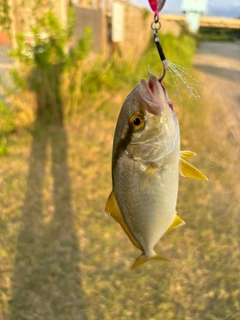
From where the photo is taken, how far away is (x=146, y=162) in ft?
3.79

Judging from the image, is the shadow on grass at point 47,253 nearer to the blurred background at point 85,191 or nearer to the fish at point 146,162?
the blurred background at point 85,191

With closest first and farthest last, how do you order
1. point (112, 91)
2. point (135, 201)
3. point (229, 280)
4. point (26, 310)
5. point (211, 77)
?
point (135, 201)
point (26, 310)
point (229, 280)
point (112, 91)
point (211, 77)

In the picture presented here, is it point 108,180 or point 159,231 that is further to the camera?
point 108,180

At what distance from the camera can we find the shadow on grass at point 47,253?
258cm

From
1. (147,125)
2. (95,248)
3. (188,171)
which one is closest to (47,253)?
(95,248)

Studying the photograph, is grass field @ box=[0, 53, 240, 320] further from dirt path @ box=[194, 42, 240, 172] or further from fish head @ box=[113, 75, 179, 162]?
fish head @ box=[113, 75, 179, 162]

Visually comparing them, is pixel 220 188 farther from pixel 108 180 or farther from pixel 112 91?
pixel 112 91

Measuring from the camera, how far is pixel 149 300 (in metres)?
2.60

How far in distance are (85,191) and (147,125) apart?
308cm

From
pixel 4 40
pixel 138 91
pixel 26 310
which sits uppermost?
pixel 4 40

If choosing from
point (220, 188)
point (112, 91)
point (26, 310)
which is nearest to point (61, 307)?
point (26, 310)

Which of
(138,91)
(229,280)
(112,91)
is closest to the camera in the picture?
(138,91)

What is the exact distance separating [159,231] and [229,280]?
175cm

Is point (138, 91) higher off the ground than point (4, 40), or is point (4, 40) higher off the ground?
point (4, 40)
